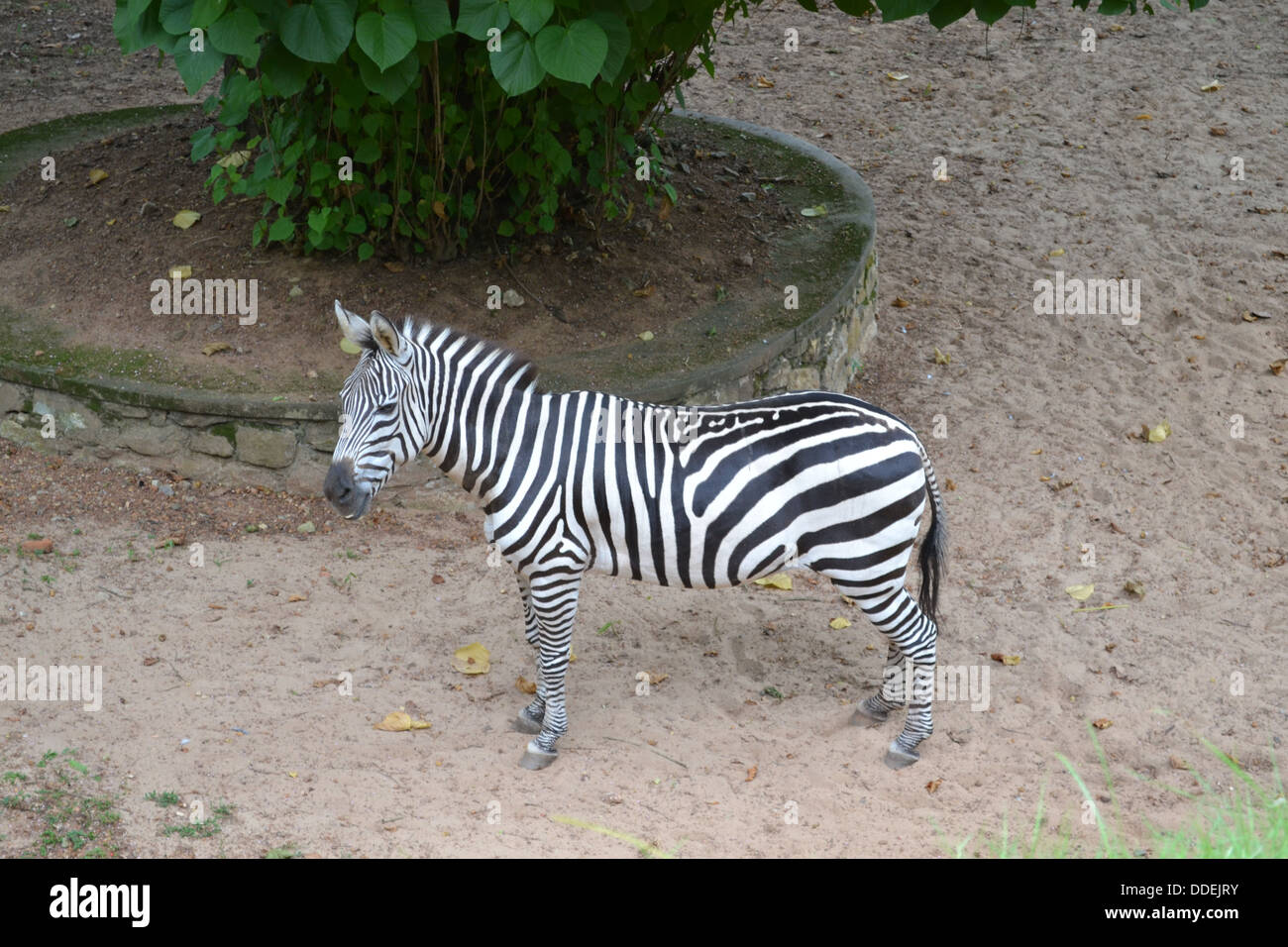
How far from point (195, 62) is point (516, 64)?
1.39 m

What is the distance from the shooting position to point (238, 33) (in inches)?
212

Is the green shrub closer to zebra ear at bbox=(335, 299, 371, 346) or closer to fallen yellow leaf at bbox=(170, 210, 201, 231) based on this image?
fallen yellow leaf at bbox=(170, 210, 201, 231)

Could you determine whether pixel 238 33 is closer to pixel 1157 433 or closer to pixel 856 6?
pixel 856 6

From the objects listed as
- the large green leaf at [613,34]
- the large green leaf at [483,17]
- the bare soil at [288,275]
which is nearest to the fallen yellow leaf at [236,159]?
the bare soil at [288,275]

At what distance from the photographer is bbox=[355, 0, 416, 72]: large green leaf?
5480mm

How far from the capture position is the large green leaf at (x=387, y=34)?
5480mm

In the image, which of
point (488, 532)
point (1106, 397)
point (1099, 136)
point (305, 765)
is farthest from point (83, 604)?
point (1099, 136)

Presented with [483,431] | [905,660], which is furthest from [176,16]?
[905,660]

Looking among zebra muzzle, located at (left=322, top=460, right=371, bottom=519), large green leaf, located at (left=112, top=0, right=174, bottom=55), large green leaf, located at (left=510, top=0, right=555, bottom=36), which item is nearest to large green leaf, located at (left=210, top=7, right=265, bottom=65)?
large green leaf, located at (left=112, top=0, right=174, bottom=55)

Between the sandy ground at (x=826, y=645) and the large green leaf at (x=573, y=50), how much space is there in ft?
8.67

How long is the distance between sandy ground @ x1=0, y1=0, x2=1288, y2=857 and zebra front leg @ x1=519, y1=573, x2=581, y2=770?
10 centimetres

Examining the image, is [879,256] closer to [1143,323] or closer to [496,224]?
[1143,323]

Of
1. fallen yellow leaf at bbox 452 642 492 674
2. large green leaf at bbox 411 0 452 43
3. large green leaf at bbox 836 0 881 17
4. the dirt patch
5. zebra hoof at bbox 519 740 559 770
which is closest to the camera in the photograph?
zebra hoof at bbox 519 740 559 770

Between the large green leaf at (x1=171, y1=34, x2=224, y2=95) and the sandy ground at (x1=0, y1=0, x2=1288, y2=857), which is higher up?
the large green leaf at (x1=171, y1=34, x2=224, y2=95)
